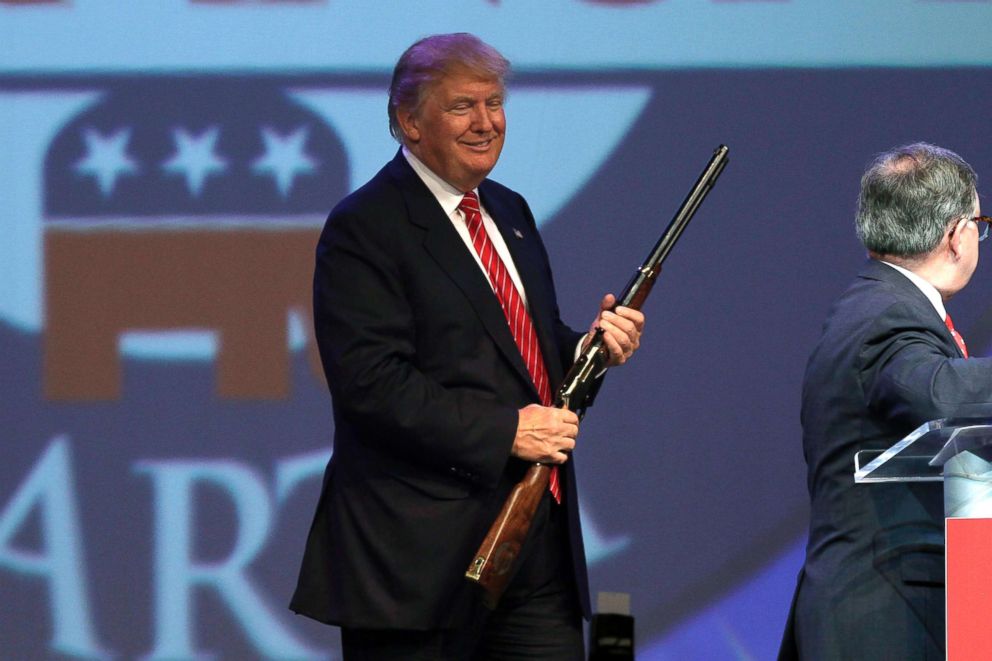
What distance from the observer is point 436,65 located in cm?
239

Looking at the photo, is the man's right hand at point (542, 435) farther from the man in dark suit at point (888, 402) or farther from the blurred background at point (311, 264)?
the blurred background at point (311, 264)

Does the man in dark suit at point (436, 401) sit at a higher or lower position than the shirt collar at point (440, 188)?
lower

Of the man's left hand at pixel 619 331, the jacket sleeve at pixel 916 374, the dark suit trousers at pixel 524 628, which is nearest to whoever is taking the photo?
the jacket sleeve at pixel 916 374

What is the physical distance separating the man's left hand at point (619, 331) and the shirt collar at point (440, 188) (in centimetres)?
31

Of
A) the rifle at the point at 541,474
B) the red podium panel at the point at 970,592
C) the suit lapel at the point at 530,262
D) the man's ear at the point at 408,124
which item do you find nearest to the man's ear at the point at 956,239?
the rifle at the point at 541,474

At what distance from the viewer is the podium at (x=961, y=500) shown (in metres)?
1.62

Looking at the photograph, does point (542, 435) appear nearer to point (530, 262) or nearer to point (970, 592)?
point (530, 262)

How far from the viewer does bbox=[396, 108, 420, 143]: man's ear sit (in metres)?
2.41

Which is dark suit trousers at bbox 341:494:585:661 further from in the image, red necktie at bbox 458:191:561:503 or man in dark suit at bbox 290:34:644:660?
red necktie at bbox 458:191:561:503

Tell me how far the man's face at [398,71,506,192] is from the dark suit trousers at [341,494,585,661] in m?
0.58

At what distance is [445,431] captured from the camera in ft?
7.17

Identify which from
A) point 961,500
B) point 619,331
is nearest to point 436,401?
point 619,331

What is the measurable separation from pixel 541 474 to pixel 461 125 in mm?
614

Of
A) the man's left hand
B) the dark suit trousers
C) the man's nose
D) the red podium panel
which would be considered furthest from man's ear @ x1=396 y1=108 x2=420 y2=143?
the red podium panel
